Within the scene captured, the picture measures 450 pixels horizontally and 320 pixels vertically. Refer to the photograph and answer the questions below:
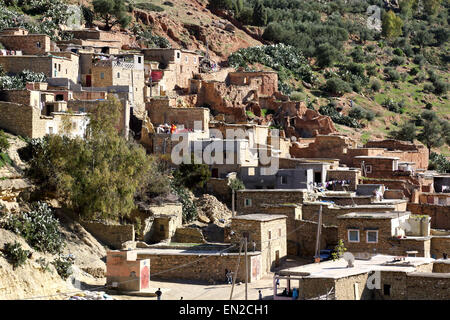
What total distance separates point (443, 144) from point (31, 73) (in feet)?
105

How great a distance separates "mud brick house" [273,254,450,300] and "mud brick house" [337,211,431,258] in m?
4.43

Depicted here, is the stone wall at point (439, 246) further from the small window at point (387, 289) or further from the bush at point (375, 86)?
the bush at point (375, 86)

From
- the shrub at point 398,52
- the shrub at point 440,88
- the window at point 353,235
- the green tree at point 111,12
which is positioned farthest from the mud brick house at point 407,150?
the shrub at point 398,52

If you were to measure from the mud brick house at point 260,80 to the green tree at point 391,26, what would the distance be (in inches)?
1587

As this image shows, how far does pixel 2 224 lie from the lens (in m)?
26.0

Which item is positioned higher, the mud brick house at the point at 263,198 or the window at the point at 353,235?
the mud brick house at the point at 263,198

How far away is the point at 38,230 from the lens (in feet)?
88.5

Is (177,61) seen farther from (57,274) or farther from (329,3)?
(329,3)

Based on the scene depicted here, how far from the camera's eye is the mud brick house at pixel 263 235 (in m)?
27.9

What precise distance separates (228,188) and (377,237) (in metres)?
11.6

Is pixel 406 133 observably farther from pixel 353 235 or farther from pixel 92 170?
pixel 92 170

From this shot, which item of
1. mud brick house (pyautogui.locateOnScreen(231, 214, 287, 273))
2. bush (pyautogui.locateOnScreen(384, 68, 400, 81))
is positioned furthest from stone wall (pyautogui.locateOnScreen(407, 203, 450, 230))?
bush (pyautogui.locateOnScreen(384, 68, 400, 81))

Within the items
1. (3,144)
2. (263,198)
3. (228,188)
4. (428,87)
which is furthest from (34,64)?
(428,87)

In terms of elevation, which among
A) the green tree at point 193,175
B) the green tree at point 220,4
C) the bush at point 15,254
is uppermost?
the green tree at point 220,4
